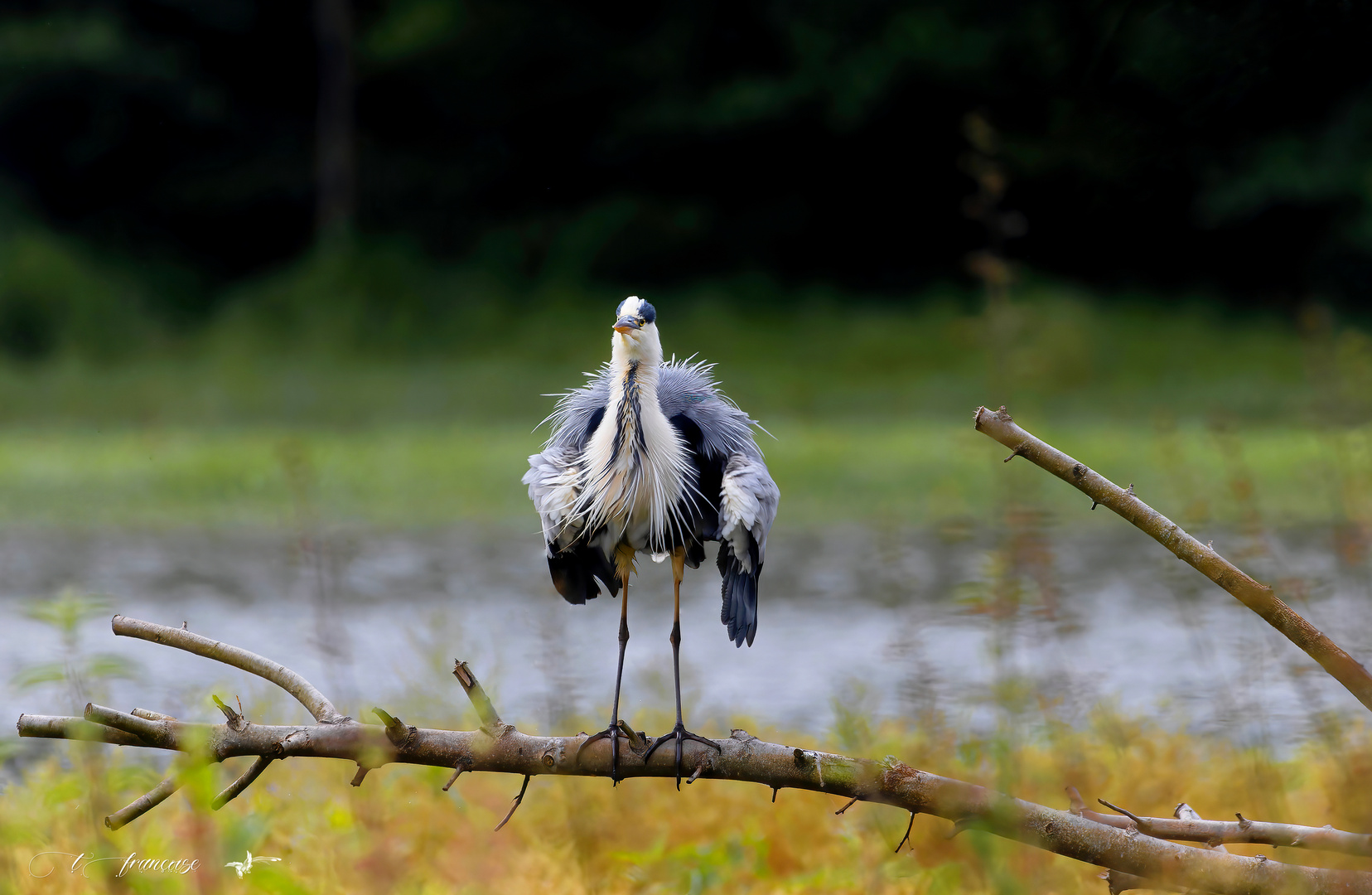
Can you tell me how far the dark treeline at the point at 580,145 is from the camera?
14039 mm

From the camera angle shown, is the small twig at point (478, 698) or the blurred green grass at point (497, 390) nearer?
the small twig at point (478, 698)

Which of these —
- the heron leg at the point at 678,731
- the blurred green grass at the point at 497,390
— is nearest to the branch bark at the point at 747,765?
the heron leg at the point at 678,731

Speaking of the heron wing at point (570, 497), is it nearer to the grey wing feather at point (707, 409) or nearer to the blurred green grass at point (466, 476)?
the grey wing feather at point (707, 409)

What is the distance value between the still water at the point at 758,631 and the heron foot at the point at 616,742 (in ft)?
1.21

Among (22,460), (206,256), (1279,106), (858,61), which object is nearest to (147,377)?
(22,460)

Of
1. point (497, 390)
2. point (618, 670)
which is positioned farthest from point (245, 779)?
point (497, 390)

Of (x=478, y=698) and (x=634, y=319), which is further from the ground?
(x=634, y=319)

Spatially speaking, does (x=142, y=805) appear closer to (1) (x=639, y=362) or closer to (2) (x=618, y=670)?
(2) (x=618, y=670)

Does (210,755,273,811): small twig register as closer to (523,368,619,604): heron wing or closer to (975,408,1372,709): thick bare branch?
(523,368,619,604): heron wing

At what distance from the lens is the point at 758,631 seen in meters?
7.04

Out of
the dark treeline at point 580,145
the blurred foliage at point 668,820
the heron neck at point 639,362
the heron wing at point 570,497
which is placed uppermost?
the dark treeline at point 580,145

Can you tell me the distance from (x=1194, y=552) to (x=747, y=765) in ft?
2.33

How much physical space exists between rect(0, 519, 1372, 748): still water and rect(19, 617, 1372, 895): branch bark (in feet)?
0.51

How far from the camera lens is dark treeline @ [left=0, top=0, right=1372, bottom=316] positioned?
14039mm
